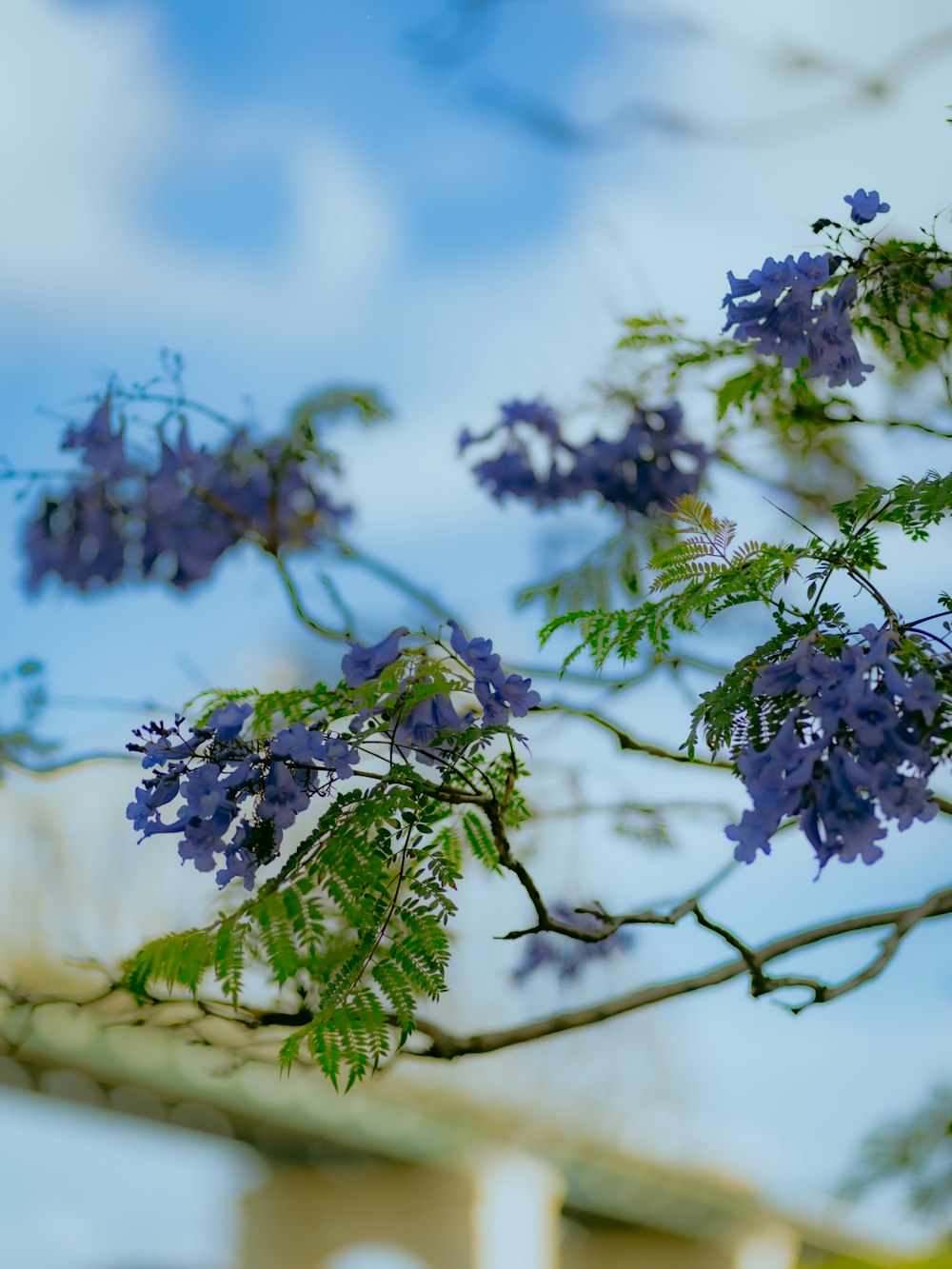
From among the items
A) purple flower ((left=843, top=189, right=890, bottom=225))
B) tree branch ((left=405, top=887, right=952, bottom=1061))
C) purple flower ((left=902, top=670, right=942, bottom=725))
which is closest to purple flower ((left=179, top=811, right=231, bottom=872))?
tree branch ((left=405, top=887, right=952, bottom=1061))

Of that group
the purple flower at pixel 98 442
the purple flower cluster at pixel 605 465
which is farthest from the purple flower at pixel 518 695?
the purple flower at pixel 98 442

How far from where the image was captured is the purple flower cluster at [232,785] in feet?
5.32

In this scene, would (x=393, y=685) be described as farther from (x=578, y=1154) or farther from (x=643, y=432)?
(x=578, y=1154)

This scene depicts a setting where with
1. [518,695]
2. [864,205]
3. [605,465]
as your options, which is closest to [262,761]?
[518,695]

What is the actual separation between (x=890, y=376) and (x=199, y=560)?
1.86 meters

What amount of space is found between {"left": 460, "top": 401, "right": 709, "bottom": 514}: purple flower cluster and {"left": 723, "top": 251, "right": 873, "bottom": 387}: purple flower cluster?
1.36 metres

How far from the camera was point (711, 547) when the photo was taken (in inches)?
63.7

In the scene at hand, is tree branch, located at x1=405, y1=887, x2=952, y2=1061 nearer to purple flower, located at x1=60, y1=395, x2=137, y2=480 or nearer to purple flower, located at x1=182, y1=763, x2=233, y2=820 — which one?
purple flower, located at x1=182, y1=763, x2=233, y2=820

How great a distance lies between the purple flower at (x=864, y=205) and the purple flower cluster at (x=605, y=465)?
142 centimetres

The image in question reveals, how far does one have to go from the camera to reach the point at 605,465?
3.47m

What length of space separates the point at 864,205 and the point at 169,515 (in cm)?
238

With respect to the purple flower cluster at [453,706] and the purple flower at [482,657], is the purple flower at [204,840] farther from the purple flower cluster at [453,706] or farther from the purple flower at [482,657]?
the purple flower at [482,657]

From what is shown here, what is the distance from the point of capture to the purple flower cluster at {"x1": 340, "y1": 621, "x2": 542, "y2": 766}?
5.49 feet

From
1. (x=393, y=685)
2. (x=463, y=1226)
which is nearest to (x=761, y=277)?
(x=393, y=685)
